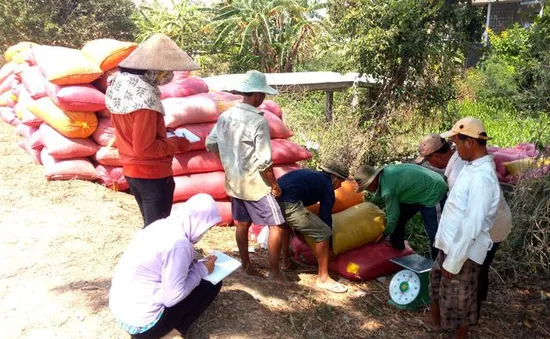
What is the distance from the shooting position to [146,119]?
10.3 ft

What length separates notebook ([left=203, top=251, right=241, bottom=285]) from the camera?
292cm

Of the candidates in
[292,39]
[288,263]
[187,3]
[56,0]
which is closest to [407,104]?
[288,263]

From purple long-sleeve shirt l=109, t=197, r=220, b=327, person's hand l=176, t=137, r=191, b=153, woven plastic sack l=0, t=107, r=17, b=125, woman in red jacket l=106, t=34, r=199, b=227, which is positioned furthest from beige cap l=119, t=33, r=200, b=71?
woven plastic sack l=0, t=107, r=17, b=125

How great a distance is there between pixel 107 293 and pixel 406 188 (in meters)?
2.40

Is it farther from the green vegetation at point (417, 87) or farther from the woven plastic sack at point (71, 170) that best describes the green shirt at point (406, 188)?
the woven plastic sack at point (71, 170)

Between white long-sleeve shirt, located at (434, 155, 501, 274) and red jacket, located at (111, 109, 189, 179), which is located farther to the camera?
red jacket, located at (111, 109, 189, 179)

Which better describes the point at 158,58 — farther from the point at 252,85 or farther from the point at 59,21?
the point at 59,21

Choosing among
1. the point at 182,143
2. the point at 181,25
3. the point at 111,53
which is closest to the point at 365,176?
the point at 182,143

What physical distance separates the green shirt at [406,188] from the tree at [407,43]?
2.59m

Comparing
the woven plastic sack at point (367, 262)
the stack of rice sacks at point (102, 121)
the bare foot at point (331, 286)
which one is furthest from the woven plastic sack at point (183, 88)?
the bare foot at point (331, 286)

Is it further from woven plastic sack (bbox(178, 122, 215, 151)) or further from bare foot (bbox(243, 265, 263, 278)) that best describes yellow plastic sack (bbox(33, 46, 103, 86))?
bare foot (bbox(243, 265, 263, 278))

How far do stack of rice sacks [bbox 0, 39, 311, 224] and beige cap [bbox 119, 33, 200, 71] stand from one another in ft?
4.83

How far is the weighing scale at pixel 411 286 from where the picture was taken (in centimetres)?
377

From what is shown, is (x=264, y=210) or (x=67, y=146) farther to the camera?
(x=67, y=146)
